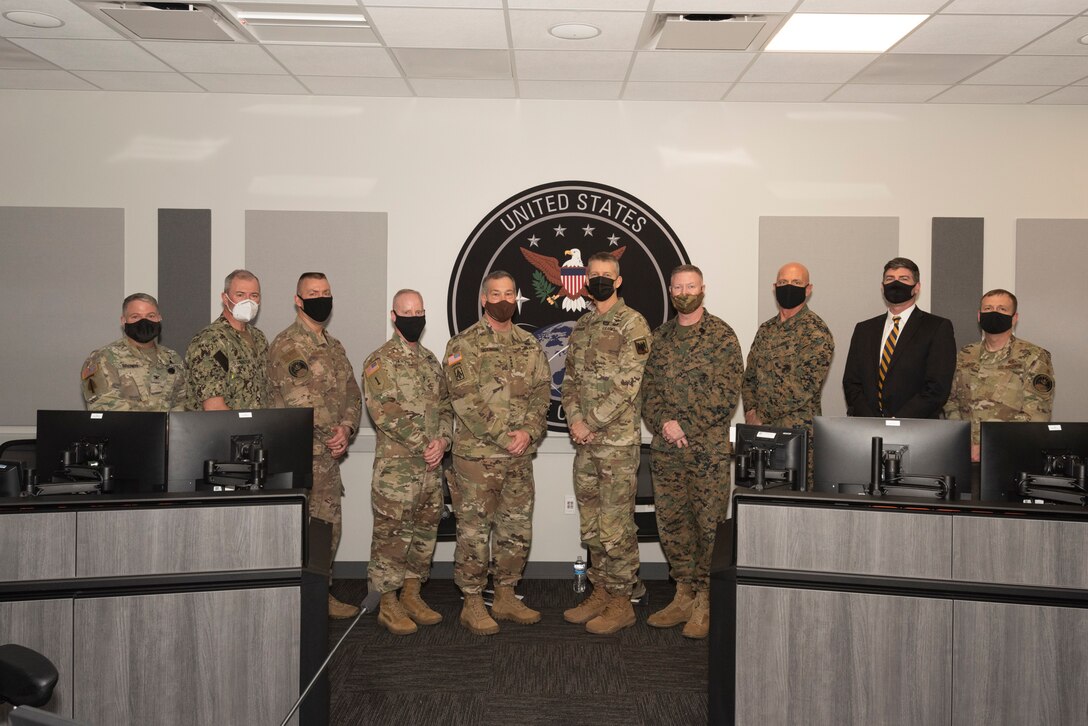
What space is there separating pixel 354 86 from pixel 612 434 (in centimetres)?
292

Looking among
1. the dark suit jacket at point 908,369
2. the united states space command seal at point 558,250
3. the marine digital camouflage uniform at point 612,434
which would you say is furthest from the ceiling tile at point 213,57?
the dark suit jacket at point 908,369

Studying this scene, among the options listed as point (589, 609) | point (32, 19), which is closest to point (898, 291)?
point (589, 609)

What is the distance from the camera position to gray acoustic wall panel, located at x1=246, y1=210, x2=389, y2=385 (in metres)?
5.51

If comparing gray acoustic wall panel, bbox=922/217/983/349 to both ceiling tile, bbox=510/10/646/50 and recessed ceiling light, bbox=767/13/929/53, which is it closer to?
recessed ceiling light, bbox=767/13/929/53

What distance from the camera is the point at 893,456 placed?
10.1 ft

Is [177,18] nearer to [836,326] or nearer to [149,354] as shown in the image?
[149,354]

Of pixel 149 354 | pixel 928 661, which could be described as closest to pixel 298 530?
pixel 149 354

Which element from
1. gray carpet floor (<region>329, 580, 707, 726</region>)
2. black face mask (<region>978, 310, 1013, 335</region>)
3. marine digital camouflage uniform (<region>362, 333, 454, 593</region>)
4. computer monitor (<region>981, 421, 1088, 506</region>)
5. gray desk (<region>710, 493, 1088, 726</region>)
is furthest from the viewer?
black face mask (<region>978, 310, 1013, 335</region>)

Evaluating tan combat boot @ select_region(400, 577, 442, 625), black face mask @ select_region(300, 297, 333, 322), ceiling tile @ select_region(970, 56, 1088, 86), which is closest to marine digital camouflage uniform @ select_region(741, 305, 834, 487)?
ceiling tile @ select_region(970, 56, 1088, 86)

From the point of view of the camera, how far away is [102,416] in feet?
10.3

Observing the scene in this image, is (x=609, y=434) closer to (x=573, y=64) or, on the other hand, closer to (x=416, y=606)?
A: (x=416, y=606)

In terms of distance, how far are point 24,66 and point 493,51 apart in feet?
9.92

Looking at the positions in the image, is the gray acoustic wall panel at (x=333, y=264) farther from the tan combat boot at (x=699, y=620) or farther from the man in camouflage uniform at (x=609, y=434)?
the tan combat boot at (x=699, y=620)

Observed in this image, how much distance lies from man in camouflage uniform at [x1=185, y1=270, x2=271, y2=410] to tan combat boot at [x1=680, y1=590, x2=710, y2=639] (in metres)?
2.74
